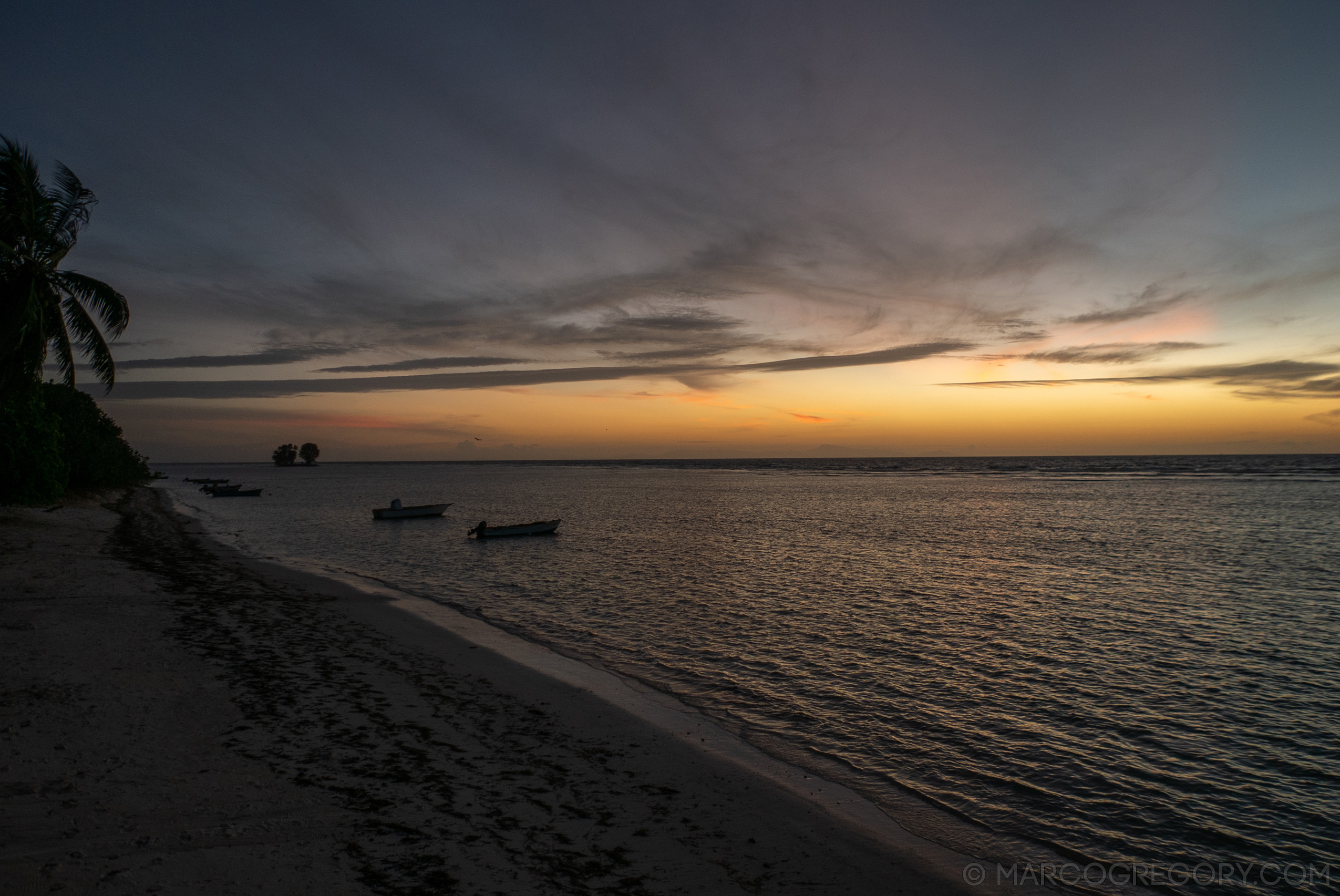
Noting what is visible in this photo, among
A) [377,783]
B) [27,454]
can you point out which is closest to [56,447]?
[27,454]

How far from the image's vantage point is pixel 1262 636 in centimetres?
1914

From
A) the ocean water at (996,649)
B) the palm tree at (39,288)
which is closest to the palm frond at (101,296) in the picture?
the palm tree at (39,288)

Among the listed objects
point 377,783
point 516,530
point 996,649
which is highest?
point 377,783

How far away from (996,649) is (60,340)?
3603 centimetres

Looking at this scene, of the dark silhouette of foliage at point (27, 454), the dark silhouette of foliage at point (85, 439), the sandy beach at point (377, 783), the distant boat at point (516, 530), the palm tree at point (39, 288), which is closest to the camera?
the sandy beach at point (377, 783)

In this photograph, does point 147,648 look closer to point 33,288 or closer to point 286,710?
point 286,710

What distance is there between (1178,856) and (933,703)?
219 inches

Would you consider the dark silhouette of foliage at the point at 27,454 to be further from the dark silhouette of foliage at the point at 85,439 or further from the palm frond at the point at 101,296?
the palm frond at the point at 101,296

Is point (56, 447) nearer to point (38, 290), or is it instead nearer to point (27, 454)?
point (27, 454)

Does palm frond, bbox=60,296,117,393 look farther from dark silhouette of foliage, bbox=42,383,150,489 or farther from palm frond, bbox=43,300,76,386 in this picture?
dark silhouette of foliage, bbox=42,383,150,489

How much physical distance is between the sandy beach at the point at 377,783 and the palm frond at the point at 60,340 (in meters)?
13.9

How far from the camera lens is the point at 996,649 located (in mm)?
18438

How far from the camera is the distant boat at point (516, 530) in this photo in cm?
4594

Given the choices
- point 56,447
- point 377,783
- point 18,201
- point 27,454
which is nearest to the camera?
point 377,783
